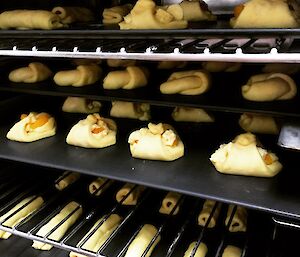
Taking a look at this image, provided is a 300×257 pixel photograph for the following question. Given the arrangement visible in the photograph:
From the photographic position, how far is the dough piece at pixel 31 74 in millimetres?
1520

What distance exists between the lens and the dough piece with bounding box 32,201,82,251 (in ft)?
4.52

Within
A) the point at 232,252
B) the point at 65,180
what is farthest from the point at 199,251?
the point at 65,180

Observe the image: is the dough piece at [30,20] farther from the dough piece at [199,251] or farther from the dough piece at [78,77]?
the dough piece at [199,251]

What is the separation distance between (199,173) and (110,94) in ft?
1.49

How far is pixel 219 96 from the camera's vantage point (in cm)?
121

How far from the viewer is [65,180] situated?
1628 millimetres

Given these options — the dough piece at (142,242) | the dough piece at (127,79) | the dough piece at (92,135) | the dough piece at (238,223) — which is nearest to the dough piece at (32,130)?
the dough piece at (92,135)

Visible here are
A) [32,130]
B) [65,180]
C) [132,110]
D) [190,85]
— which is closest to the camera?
[190,85]

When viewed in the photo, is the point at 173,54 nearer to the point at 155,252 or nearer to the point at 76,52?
the point at 76,52

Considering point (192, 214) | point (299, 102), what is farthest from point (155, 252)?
point (299, 102)

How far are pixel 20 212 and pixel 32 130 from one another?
0.39m

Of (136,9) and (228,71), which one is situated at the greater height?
(136,9)

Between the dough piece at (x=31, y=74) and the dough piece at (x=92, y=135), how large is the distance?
0.35 meters

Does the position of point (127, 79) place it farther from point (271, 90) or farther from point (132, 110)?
point (271, 90)
